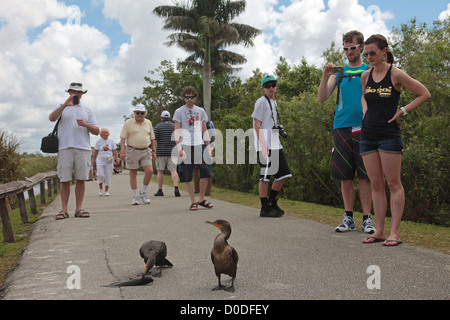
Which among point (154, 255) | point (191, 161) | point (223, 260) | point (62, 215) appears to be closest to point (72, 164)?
point (62, 215)

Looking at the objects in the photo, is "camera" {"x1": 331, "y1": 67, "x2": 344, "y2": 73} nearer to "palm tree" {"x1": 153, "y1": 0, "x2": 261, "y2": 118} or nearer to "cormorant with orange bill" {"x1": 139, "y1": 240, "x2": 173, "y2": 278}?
"cormorant with orange bill" {"x1": 139, "y1": 240, "x2": 173, "y2": 278}

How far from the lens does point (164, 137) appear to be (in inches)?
498

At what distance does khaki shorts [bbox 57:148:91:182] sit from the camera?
7762 mm

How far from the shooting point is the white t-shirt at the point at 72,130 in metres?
7.82

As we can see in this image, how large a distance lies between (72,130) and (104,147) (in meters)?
6.36

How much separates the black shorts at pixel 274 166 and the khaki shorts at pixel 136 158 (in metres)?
3.81

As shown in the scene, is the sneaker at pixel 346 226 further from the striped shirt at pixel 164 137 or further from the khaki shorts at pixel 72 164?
the striped shirt at pixel 164 137

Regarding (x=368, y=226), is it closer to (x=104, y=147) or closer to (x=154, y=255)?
(x=154, y=255)

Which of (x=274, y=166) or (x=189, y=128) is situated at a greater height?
(x=189, y=128)

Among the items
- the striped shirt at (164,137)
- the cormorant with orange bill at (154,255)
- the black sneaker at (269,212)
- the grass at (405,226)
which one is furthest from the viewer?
the striped shirt at (164,137)

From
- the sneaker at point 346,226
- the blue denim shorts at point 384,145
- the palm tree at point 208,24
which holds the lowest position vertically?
the sneaker at point 346,226

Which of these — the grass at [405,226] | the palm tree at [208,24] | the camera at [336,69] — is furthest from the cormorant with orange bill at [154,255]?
the palm tree at [208,24]

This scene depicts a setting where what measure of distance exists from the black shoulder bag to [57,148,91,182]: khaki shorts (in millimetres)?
148

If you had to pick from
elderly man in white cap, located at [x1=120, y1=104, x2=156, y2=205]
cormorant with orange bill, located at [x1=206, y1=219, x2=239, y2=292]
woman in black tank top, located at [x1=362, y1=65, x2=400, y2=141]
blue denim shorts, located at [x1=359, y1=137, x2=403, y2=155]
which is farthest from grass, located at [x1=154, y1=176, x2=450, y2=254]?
cormorant with orange bill, located at [x1=206, y1=219, x2=239, y2=292]
